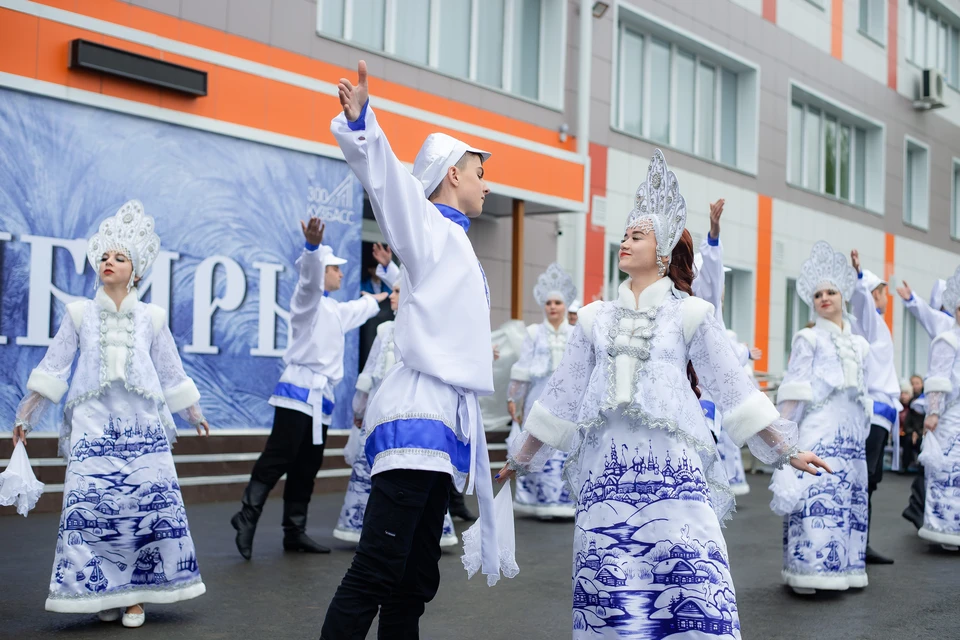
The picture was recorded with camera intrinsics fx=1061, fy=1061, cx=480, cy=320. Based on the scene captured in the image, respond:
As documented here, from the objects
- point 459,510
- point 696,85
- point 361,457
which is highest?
point 696,85

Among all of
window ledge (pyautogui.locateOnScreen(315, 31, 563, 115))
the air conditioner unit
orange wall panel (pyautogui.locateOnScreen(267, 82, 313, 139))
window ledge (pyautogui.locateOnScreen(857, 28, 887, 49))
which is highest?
window ledge (pyautogui.locateOnScreen(857, 28, 887, 49))

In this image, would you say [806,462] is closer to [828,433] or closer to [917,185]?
[828,433]

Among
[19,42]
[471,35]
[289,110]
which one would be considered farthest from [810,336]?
[471,35]

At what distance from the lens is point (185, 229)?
10594 millimetres

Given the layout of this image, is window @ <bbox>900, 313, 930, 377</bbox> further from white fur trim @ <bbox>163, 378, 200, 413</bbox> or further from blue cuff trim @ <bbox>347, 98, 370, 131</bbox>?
blue cuff trim @ <bbox>347, 98, 370, 131</bbox>

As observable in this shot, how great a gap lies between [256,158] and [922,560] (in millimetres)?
7489

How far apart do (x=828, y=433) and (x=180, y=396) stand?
3.87 meters

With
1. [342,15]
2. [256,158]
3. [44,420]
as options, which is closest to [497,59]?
[342,15]

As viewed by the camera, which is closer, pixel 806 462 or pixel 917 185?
pixel 806 462

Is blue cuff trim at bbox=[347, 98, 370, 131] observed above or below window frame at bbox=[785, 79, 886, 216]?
below

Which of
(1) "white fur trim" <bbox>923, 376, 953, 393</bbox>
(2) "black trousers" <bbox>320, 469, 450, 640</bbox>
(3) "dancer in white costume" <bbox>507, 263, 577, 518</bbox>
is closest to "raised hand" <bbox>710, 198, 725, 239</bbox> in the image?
(2) "black trousers" <bbox>320, 469, 450, 640</bbox>

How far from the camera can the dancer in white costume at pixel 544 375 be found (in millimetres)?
9734

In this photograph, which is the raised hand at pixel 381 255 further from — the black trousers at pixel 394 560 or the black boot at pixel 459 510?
the black trousers at pixel 394 560

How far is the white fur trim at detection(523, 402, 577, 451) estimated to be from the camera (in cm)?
411
